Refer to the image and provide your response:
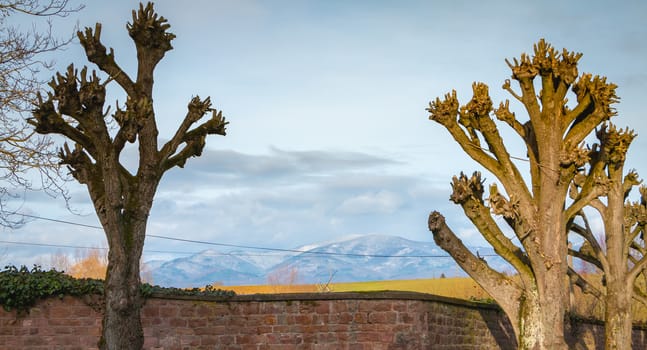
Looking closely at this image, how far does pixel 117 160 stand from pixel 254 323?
231 inches

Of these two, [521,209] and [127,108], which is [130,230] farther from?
[521,209]

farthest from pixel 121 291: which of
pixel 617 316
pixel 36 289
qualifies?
pixel 617 316

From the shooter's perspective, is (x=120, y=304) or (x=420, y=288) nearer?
(x=120, y=304)

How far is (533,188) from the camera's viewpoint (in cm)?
1767

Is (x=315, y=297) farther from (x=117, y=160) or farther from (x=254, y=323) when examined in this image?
(x=117, y=160)

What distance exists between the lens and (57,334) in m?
17.4

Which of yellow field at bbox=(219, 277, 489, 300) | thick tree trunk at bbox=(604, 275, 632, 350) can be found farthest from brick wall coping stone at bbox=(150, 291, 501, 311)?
yellow field at bbox=(219, 277, 489, 300)

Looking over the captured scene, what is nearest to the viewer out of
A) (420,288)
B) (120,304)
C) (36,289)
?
(120,304)

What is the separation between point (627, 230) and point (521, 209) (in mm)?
8330

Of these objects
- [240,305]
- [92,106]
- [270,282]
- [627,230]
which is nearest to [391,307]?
[240,305]

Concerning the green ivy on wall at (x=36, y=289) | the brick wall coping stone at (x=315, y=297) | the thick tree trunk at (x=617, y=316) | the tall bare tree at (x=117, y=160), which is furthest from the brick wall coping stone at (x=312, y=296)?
the thick tree trunk at (x=617, y=316)

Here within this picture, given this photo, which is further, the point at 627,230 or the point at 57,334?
the point at 627,230

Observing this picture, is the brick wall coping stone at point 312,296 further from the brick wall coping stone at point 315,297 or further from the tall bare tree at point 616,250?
the tall bare tree at point 616,250

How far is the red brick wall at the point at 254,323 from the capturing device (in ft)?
57.2
